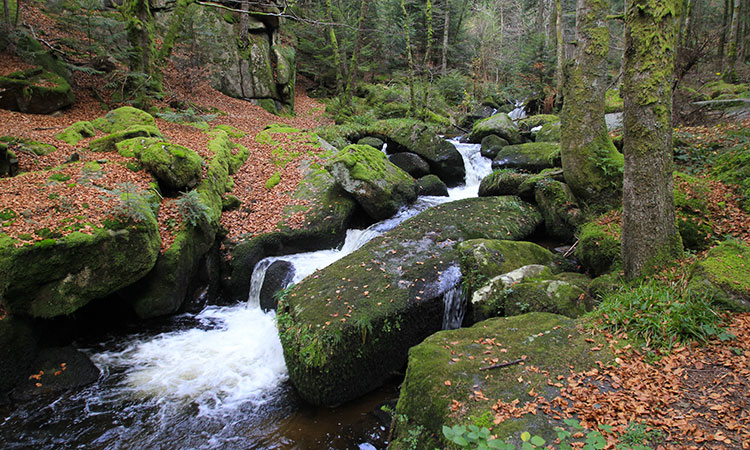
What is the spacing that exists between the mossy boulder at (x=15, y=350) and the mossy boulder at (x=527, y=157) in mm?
11857

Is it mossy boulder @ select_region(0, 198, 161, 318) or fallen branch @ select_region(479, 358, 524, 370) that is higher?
mossy boulder @ select_region(0, 198, 161, 318)

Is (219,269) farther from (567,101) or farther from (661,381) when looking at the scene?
(567,101)

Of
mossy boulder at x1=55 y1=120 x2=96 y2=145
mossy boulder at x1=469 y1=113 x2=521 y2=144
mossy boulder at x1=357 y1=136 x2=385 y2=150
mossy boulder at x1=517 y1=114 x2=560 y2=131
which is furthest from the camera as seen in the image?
mossy boulder at x1=517 y1=114 x2=560 y2=131

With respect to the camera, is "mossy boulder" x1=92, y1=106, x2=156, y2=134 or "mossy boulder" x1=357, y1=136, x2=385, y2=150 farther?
"mossy boulder" x1=357, y1=136, x2=385, y2=150

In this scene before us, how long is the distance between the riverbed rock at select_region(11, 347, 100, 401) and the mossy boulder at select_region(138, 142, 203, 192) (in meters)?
3.68

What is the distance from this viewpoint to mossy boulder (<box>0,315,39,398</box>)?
5051 millimetres

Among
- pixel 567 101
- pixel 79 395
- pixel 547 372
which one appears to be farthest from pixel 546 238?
pixel 79 395

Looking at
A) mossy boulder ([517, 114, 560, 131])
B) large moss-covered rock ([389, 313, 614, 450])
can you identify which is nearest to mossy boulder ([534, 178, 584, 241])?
large moss-covered rock ([389, 313, 614, 450])

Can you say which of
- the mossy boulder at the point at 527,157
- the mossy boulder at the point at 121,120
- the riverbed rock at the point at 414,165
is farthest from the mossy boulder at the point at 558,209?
the mossy boulder at the point at 121,120

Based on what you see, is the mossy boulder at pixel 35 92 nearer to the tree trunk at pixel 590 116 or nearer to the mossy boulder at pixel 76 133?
the mossy boulder at pixel 76 133

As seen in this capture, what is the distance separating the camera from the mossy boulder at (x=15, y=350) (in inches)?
199

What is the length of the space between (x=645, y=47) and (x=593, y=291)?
10.7ft

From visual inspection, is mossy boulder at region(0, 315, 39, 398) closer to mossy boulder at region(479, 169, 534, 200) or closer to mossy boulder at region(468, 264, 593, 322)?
mossy boulder at region(468, 264, 593, 322)

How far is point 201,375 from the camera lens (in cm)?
590
